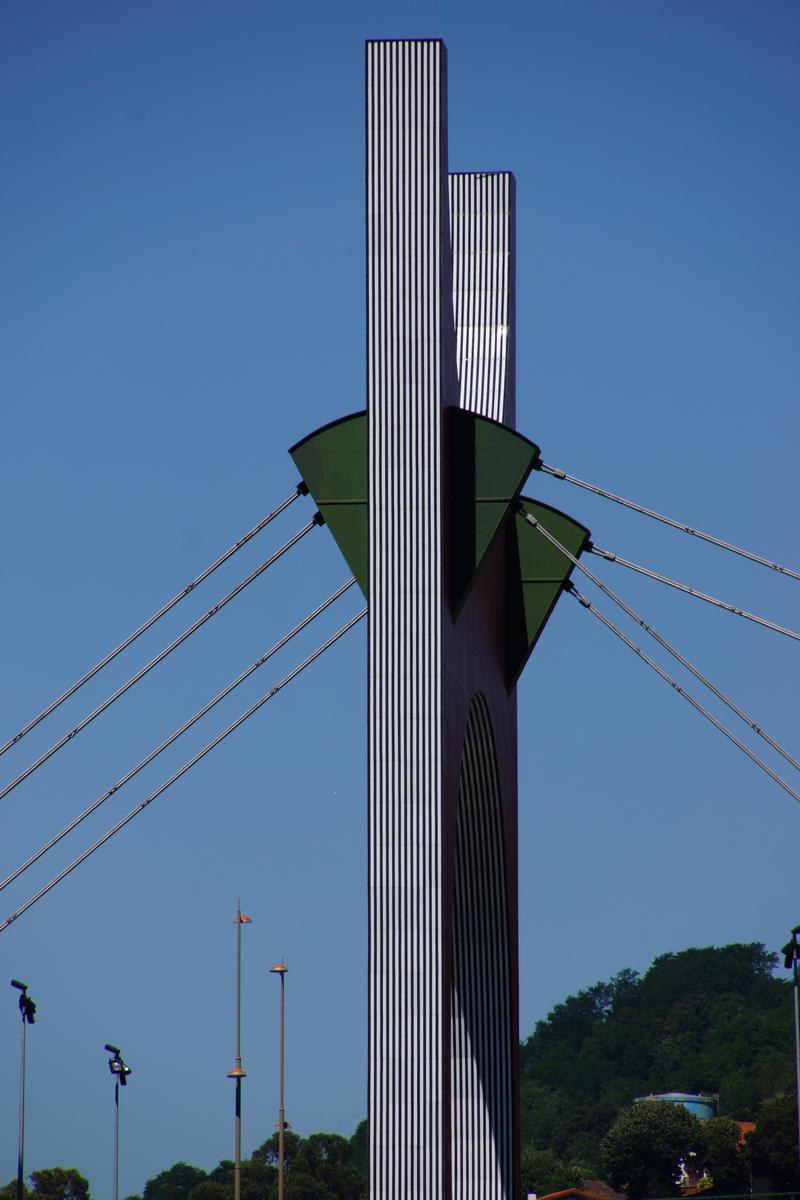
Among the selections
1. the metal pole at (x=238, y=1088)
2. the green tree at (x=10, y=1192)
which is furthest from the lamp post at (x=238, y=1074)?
the green tree at (x=10, y=1192)

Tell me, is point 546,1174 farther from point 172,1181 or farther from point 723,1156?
point 172,1181

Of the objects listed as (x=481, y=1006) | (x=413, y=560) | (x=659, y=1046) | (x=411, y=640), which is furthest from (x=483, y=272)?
(x=659, y=1046)

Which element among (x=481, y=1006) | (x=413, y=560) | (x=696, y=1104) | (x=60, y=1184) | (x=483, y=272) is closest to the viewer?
(x=413, y=560)

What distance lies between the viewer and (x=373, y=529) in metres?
24.2

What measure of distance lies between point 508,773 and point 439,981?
994 centimetres

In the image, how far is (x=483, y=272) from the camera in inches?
1268

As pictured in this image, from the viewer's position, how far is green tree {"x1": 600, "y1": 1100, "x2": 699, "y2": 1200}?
88.8 metres

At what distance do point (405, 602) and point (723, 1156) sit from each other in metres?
67.4

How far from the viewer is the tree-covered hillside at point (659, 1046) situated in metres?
114

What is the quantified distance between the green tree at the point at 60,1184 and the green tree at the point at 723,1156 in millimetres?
23611

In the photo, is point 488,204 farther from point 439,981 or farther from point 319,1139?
point 319,1139

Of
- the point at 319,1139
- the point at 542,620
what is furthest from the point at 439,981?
the point at 319,1139

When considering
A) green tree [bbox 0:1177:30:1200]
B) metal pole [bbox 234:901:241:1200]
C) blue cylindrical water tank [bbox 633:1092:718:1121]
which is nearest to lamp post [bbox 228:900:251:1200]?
metal pole [bbox 234:901:241:1200]

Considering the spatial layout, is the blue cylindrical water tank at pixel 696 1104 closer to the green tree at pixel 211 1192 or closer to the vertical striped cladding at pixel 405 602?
the green tree at pixel 211 1192
